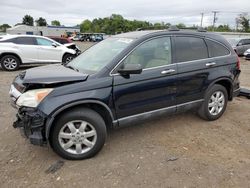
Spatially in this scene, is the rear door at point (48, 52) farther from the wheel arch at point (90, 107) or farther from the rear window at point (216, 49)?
the wheel arch at point (90, 107)

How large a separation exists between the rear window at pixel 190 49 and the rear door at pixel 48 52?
852 centimetres

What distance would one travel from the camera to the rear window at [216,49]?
4633mm

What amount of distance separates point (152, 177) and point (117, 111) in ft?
3.38

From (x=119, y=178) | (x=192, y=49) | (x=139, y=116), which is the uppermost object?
(x=192, y=49)

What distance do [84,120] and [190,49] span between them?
225 cm

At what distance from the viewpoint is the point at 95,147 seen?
351cm

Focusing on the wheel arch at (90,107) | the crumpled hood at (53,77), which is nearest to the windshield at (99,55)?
the crumpled hood at (53,77)

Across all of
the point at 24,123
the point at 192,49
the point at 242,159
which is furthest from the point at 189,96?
the point at 24,123

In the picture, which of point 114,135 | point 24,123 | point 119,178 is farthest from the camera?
point 114,135

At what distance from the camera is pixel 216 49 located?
15.5 ft

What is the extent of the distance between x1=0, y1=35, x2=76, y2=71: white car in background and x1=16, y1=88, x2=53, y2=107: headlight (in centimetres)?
763

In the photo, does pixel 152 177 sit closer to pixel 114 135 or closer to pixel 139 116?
pixel 139 116

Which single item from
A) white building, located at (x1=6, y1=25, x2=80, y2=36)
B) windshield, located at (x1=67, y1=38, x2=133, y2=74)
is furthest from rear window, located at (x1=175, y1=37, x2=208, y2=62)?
white building, located at (x1=6, y1=25, x2=80, y2=36)

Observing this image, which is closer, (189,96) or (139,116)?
(139,116)
